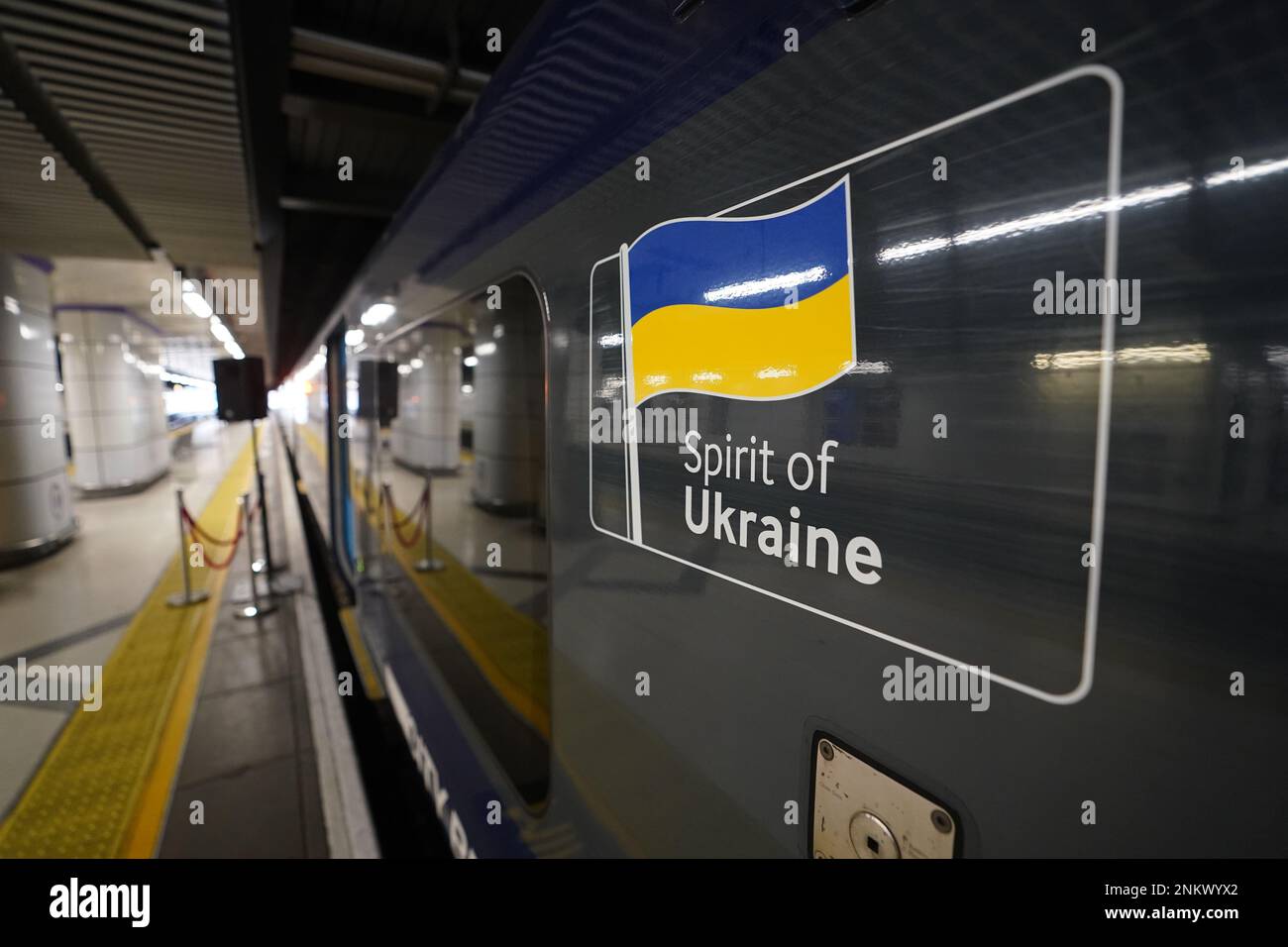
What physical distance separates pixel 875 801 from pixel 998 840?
161 mm

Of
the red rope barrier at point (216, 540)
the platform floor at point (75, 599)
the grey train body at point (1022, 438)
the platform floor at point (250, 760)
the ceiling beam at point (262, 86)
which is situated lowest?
the platform floor at point (250, 760)

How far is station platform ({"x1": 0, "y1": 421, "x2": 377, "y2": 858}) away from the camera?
2.94 metres

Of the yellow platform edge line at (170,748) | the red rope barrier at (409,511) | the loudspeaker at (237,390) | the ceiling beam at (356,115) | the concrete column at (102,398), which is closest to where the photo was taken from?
the yellow platform edge line at (170,748)

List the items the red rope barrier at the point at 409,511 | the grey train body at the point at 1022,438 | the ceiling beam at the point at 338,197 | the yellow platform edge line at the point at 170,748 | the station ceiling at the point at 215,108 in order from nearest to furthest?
the grey train body at the point at 1022,438, the yellow platform edge line at the point at 170,748, the station ceiling at the point at 215,108, the red rope barrier at the point at 409,511, the ceiling beam at the point at 338,197

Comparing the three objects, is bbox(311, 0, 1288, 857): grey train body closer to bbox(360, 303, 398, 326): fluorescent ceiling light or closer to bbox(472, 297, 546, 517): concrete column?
bbox(472, 297, 546, 517): concrete column

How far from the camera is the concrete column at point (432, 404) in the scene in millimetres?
2775

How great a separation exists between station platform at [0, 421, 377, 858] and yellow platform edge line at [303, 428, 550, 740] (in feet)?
3.42

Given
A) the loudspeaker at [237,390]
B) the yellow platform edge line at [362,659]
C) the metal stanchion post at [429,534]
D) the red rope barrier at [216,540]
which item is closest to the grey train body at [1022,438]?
the metal stanchion post at [429,534]

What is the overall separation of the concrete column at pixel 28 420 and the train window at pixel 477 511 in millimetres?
5871

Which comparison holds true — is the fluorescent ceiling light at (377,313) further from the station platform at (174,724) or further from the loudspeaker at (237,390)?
the loudspeaker at (237,390)

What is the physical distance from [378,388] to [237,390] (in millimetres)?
3150

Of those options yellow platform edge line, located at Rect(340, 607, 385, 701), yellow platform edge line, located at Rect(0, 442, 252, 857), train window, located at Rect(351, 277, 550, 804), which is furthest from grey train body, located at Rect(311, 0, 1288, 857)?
yellow platform edge line, located at Rect(340, 607, 385, 701)

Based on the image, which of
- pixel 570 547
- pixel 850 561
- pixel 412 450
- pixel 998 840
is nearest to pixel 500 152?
pixel 570 547

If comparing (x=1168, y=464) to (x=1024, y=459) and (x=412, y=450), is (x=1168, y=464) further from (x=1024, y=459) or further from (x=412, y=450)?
(x=412, y=450)
